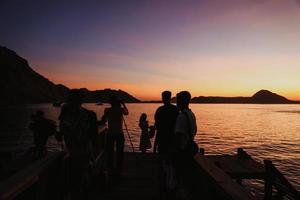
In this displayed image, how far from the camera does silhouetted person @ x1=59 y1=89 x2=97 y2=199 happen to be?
18.4ft

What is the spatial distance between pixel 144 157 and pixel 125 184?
4.66m

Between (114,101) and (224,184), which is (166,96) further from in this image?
(224,184)

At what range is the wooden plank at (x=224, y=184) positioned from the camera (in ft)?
13.4

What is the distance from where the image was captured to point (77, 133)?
18.5 ft

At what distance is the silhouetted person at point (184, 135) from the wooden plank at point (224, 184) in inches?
12.1


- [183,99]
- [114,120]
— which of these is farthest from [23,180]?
[114,120]

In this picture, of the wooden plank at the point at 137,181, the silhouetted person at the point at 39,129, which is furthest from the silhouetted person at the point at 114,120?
the silhouetted person at the point at 39,129

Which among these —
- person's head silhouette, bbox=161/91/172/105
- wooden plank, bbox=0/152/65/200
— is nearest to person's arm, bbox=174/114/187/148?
person's head silhouette, bbox=161/91/172/105

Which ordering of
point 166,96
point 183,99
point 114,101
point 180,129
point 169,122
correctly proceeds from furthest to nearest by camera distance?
point 114,101
point 166,96
point 169,122
point 183,99
point 180,129

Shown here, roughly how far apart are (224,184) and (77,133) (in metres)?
2.64

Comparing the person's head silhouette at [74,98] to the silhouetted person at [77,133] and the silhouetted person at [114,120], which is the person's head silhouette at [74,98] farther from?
the silhouetted person at [114,120]

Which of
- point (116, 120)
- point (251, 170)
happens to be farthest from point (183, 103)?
point (251, 170)

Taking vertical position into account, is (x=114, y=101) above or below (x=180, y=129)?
above

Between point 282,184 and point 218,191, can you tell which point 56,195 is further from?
point 282,184
